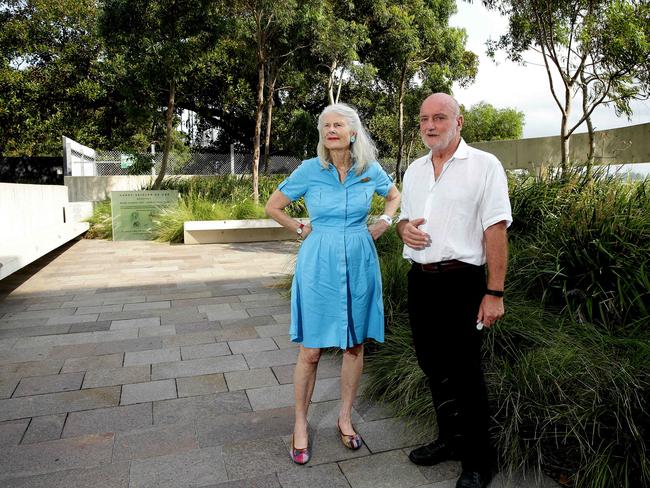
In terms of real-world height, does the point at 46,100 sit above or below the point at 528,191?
above

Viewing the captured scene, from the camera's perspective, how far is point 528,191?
5.76 m

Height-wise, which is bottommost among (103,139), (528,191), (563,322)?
(563,322)

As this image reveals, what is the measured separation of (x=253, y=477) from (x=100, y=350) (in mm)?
Answer: 2503

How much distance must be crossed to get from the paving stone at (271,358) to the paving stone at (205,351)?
Answer: 23 cm

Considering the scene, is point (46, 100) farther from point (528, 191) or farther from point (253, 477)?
point (253, 477)

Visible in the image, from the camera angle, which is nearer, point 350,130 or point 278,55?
point 350,130

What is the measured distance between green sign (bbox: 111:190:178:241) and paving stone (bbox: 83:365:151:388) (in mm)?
8178

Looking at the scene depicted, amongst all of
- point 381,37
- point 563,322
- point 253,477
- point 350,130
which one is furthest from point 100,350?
point 381,37

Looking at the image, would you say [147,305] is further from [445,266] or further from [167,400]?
[445,266]

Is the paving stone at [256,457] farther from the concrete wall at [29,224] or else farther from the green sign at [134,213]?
the green sign at [134,213]

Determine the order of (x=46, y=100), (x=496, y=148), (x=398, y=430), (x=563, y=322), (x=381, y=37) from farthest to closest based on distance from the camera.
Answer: (x=46, y=100) → (x=381, y=37) → (x=496, y=148) → (x=563, y=322) → (x=398, y=430)

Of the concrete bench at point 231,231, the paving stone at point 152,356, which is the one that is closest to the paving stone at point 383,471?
the paving stone at point 152,356

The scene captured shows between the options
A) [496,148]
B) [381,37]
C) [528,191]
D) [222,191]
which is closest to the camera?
[528,191]

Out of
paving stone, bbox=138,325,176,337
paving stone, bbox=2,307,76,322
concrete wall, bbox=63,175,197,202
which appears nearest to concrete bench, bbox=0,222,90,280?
paving stone, bbox=2,307,76,322
